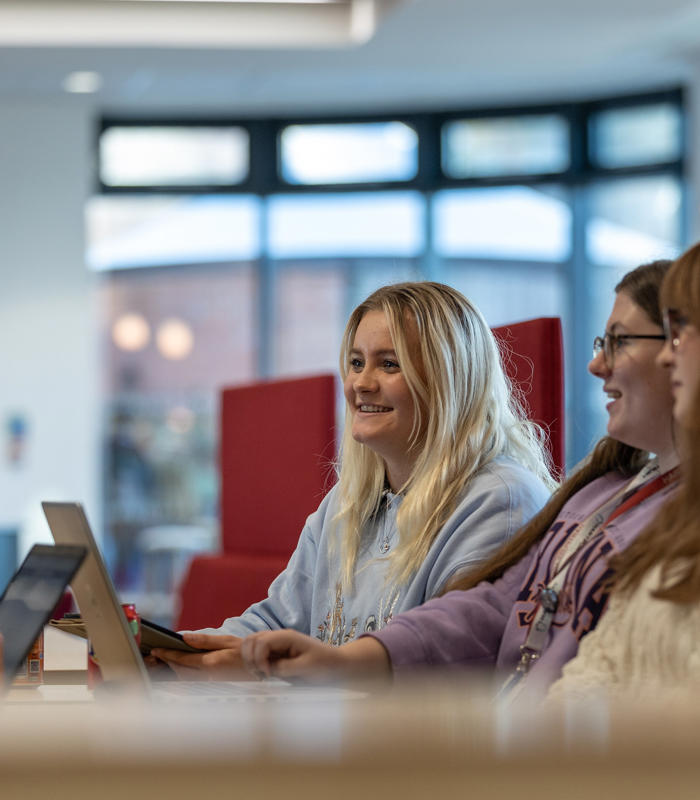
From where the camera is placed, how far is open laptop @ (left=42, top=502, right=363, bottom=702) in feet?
4.66

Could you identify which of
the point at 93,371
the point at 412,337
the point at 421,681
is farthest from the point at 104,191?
the point at 421,681

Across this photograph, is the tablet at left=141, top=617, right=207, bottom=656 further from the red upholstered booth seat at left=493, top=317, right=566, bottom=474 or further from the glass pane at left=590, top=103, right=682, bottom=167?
the glass pane at left=590, top=103, right=682, bottom=167

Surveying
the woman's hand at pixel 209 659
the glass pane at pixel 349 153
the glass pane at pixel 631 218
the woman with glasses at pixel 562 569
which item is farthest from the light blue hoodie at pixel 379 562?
the glass pane at pixel 349 153

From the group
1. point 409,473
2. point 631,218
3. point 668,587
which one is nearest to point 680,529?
point 668,587

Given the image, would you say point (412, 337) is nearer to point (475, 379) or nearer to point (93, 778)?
point (475, 379)

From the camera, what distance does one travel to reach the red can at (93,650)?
158cm

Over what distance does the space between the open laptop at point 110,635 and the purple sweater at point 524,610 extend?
6.2 inches

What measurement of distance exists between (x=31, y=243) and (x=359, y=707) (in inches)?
287

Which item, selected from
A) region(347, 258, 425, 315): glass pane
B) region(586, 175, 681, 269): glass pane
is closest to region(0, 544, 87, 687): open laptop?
region(586, 175, 681, 269): glass pane

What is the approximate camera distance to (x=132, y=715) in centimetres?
55

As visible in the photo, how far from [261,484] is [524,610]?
174 cm

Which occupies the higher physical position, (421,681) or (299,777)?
(299,777)

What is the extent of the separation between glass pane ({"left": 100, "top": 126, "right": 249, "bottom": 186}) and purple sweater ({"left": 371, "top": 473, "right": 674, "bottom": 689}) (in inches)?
254

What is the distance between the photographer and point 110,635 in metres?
1.47
